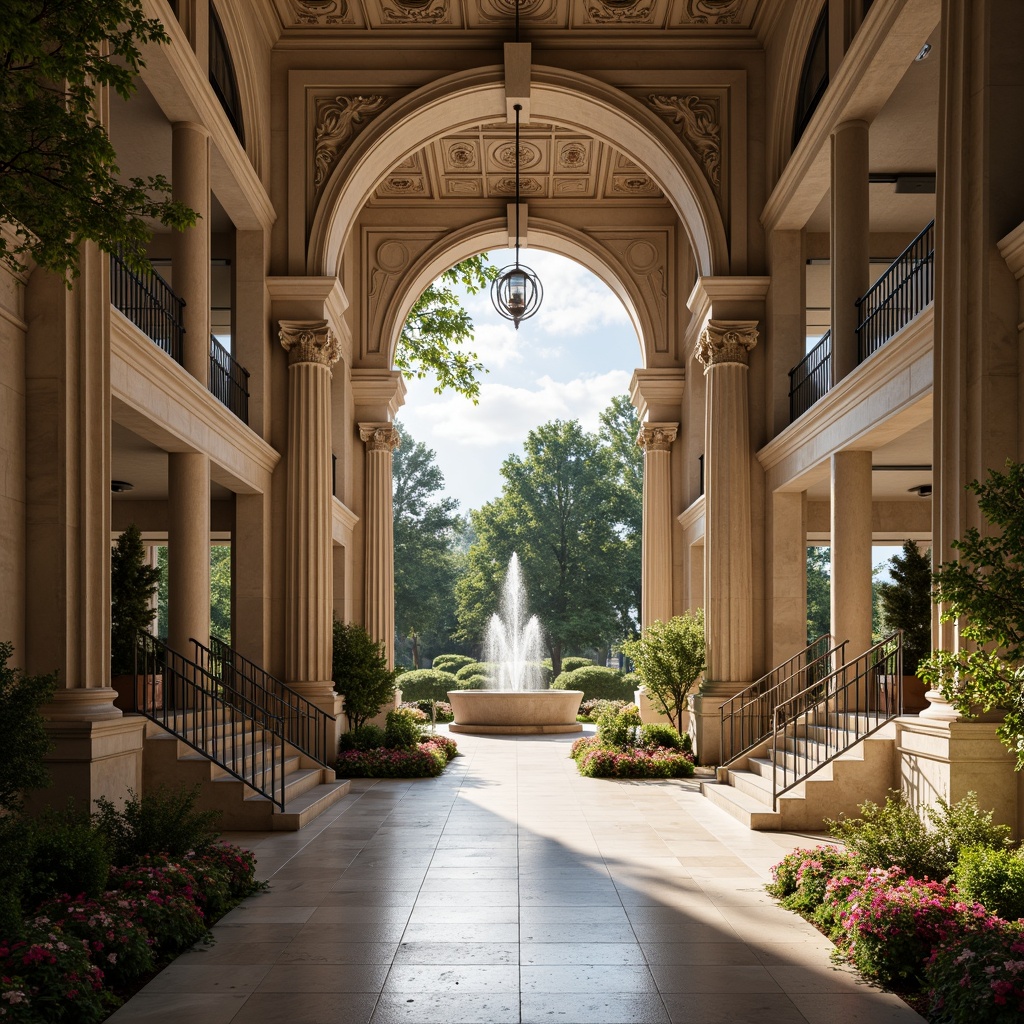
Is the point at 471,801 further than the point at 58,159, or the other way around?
the point at 471,801

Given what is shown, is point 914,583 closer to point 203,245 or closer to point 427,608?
point 203,245

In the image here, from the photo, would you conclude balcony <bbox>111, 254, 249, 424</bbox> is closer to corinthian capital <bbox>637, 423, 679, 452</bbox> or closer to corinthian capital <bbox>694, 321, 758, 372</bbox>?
corinthian capital <bbox>694, 321, 758, 372</bbox>

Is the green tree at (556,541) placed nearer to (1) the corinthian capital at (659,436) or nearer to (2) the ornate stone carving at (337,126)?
(1) the corinthian capital at (659,436)

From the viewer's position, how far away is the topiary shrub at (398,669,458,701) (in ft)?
121

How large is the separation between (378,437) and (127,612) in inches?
506

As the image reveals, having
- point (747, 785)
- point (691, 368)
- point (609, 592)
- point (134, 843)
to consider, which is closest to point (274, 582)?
point (747, 785)

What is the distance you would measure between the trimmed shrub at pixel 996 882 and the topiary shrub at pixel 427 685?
30163 mm

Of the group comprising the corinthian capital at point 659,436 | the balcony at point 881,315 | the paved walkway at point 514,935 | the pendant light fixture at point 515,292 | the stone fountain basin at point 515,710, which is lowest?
the stone fountain basin at point 515,710

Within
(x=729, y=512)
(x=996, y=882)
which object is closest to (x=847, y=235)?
(x=729, y=512)

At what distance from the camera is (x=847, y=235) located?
14.5 m

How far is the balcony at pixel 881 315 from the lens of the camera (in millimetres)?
12219

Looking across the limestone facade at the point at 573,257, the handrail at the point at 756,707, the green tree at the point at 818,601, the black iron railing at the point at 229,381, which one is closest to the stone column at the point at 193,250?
the limestone facade at the point at 573,257

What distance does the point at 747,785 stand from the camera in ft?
46.0

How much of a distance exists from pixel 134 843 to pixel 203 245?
28.7ft
